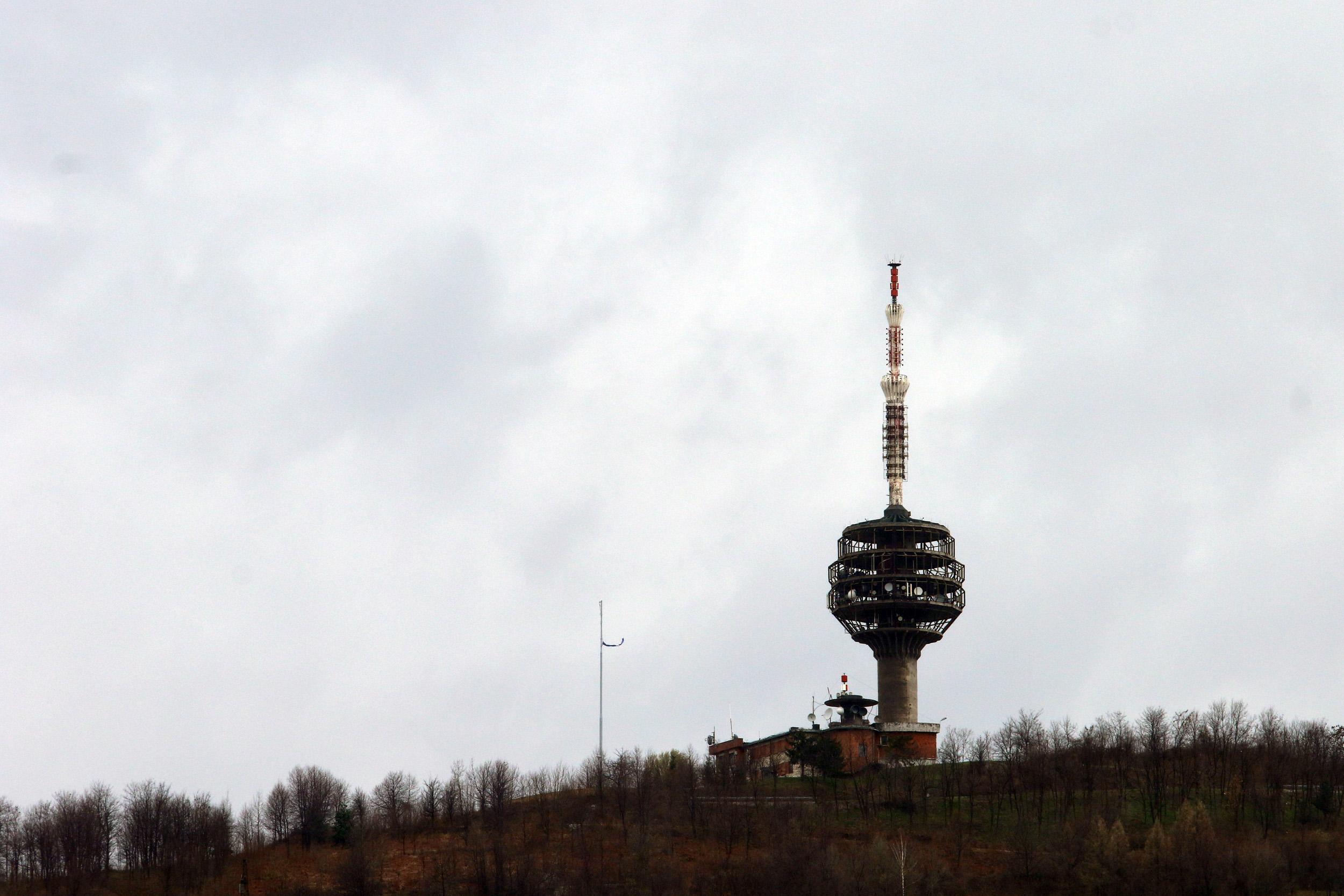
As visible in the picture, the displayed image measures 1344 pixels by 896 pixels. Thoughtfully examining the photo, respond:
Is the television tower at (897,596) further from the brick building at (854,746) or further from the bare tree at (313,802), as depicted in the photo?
the bare tree at (313,802)

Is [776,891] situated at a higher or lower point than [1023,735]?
lower

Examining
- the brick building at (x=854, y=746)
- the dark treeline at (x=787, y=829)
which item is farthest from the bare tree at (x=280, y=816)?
the brick building at (x=854, y=746)

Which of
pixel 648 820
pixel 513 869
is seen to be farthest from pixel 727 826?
pixel 513 869

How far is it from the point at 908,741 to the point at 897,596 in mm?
16966

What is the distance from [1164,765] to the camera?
166250 millimetres

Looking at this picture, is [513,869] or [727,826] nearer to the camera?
[513,869]

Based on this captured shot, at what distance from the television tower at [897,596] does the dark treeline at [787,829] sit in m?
10.4

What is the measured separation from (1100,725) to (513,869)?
232ft

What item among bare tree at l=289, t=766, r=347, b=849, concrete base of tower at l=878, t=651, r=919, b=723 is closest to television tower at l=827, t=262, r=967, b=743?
concrete base of tower at l=878, t=651, r=919, b=723

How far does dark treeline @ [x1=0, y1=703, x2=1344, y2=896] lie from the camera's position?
13412cm

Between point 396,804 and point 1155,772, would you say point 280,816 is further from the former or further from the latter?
point 1155,772

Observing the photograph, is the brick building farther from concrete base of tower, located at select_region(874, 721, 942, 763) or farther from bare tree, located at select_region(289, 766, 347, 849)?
bare tree, located at select_region(289, 766, 347, 849)

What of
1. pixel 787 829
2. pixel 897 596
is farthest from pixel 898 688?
pixel 787 829

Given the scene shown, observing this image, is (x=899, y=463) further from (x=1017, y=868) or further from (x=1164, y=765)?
(x=1017, y=868)
